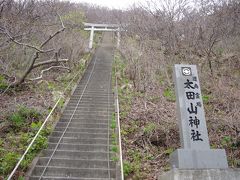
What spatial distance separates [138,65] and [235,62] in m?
6.52

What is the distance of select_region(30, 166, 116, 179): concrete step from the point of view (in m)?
7.33

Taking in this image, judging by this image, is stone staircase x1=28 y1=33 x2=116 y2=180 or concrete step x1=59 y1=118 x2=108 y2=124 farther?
concrete step x1=59 y1=118 x2=108 y2=124

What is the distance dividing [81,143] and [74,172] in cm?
184

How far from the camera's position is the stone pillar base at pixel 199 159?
6270 mm

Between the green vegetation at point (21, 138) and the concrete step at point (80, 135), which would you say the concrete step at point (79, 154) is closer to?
the green vegetation at point (21, 138)

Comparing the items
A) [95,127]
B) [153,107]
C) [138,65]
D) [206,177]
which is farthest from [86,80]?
[206,177]

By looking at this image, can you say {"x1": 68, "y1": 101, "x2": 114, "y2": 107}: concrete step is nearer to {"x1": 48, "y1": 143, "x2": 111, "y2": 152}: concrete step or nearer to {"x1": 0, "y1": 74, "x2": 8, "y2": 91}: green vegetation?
{"x1": 0, "y1": 74, "x2": 8, "y2": 91}: green vegetation

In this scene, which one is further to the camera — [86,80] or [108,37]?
[108,37]

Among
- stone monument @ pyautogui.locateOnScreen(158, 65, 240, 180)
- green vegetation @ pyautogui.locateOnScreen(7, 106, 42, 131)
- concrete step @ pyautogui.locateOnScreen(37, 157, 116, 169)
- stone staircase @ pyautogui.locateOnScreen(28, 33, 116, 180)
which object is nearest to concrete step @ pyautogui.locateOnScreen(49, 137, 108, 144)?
stone staircase @ pyautogui.locateOnScreen(28, 33, 116, 180)

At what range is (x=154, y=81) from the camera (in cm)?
1662

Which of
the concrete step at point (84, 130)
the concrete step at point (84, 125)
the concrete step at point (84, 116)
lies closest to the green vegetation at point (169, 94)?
the concrete step at point (84, 116)

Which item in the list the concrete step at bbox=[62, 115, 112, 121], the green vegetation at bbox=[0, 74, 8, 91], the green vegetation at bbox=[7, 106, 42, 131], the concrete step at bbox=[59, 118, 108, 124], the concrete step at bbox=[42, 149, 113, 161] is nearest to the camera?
the concrete step at bbox=[42, 149, 113, 161]

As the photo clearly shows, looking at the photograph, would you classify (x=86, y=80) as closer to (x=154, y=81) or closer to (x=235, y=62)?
(x=154, y=81)

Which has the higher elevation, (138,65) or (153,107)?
(138,65)
